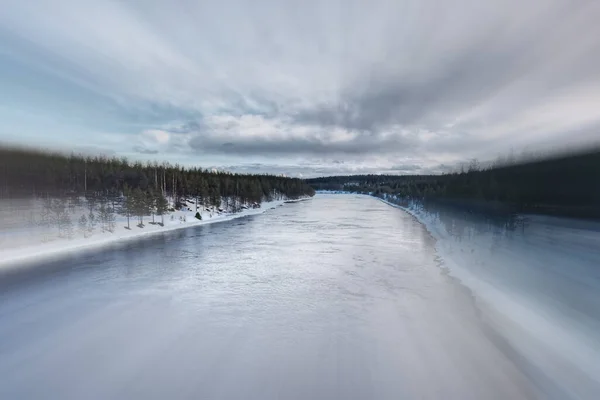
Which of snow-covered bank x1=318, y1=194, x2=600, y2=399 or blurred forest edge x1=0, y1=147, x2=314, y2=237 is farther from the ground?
blurred forest edge x1=0, y1=147, x2=314, y2=237

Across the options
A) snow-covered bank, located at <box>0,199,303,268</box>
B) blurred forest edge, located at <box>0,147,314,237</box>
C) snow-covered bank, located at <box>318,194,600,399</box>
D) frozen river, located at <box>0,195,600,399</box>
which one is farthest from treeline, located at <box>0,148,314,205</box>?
snow-covered bank, located at <box>318,194,600,399</box>

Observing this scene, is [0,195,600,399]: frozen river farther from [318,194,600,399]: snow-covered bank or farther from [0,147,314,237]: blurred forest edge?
[0,147,314,237]: blurred forest edge

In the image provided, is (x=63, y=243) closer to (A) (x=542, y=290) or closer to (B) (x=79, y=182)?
(A) (x=542, y=290)

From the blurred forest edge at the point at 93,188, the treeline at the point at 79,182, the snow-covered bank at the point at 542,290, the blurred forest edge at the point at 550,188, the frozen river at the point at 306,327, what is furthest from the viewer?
the treeline at the point at 79,182

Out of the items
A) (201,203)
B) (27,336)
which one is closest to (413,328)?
(27,336)

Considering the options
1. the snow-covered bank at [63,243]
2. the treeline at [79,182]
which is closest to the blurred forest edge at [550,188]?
the snow-covered bank at [63,243]

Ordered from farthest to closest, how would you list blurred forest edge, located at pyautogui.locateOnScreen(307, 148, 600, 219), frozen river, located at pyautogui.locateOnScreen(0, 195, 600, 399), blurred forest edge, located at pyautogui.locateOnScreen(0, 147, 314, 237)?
blurred forest edge, located at pyautogui.locateOnScreen(0, 147, 314, 237) → blurred forest edge, located at pyautogui.locateOnScreen(307, 148, 600, 219) → frozen river, located at pyautogui.locateOnScreen(0, 195, 600, 399)

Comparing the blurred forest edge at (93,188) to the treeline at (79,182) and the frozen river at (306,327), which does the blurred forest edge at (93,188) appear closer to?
the treeline at (79,182)

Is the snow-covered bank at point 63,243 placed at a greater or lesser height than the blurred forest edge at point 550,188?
lesser

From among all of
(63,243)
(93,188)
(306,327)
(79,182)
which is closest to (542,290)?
(306,327)
